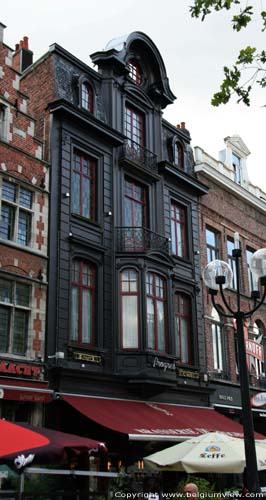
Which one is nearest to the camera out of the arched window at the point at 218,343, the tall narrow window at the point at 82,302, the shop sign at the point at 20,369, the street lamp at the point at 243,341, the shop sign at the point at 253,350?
the street lamp at the point at 243,341

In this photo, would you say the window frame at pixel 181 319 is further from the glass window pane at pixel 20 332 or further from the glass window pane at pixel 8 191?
the glass window pane at pixel 8 191

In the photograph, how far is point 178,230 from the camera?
23.7 meters

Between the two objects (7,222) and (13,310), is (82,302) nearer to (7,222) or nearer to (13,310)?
(13,310)

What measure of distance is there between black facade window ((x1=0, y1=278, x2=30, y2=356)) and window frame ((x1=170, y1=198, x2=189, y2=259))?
25.5 feet

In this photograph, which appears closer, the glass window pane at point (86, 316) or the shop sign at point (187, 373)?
the glass window pane at point (86, 316)

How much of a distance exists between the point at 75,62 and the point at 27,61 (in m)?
2.45

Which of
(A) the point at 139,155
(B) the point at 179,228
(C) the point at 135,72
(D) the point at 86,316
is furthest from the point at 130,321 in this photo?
(C) the point at 135,72

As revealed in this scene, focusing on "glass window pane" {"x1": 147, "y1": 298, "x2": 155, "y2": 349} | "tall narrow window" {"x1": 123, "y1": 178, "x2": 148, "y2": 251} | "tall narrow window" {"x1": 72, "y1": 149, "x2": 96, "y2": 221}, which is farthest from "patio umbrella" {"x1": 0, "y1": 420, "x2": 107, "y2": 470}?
"tall narrow window" {"x1": 123, "y1": 178, "x2": 148, "y2": 251}

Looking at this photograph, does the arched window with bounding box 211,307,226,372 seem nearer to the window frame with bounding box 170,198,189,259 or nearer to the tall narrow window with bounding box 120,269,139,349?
the window frame with bounding box 170,198,189,259

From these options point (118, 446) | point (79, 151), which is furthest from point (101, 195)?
point (118, 446)

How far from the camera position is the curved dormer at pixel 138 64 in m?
21.8

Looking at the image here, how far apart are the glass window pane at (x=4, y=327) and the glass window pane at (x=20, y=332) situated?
24cm

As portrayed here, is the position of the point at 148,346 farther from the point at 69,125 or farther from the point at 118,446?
the point at 69,125

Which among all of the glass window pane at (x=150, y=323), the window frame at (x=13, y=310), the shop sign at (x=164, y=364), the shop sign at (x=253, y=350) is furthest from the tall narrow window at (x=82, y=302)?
the shop sign at (x=253, y=350)
